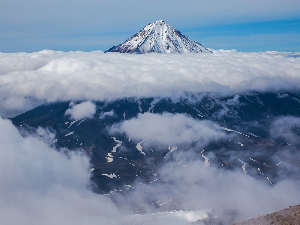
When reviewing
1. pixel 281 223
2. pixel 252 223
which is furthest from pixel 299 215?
pixel 252 223

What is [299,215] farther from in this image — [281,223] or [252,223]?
[252,223]

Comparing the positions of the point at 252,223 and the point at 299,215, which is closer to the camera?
the point at 299,215

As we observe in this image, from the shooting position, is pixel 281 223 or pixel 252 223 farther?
pixel 252 223

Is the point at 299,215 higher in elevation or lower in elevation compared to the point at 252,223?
higher
